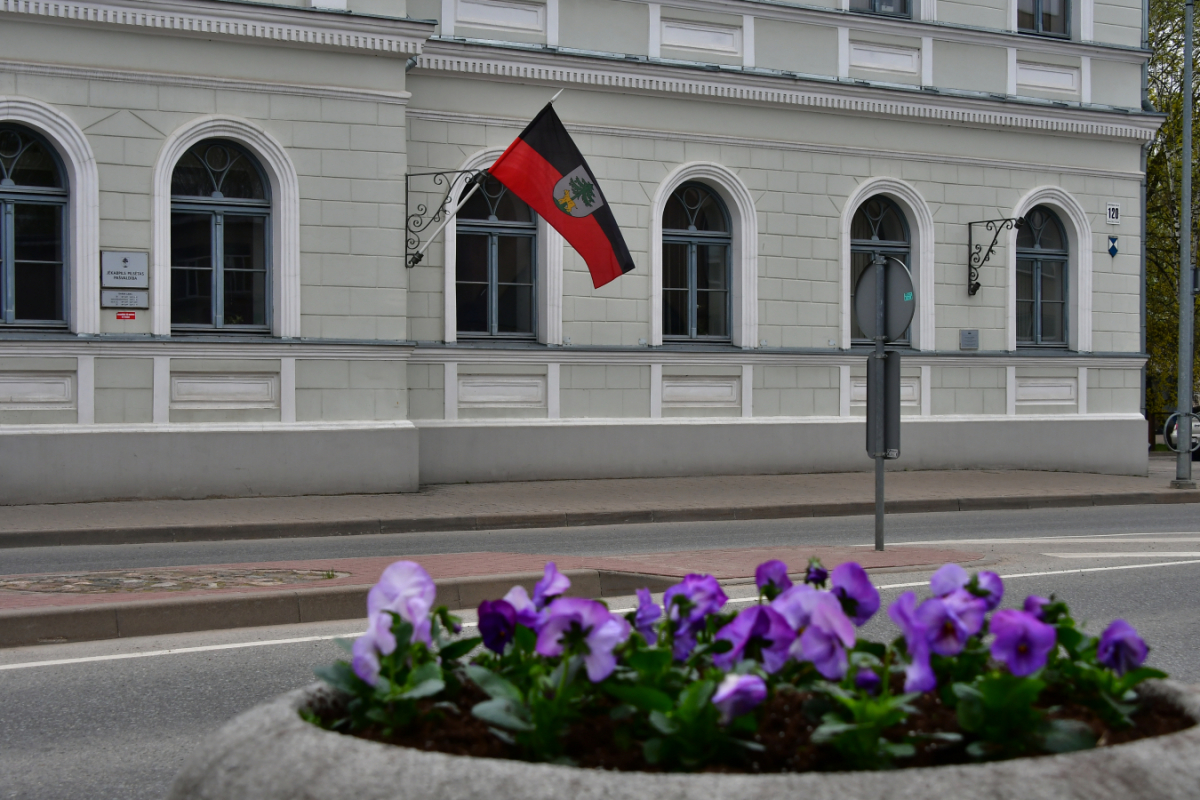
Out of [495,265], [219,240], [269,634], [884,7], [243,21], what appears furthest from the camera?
[884,7]

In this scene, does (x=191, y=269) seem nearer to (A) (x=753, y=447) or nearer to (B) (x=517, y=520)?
(B) (x=517, y=520)

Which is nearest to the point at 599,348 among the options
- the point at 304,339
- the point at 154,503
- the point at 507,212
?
the point at 507,212

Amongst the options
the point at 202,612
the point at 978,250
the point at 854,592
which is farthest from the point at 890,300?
the point at 978,250

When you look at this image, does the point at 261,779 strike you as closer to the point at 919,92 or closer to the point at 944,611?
the point at 944,611

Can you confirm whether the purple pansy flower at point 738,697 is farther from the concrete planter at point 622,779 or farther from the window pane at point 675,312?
the window pane at point 675,312

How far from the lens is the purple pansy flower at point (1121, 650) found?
226cm

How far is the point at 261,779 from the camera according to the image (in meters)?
1.97

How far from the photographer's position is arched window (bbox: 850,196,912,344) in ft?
66.8

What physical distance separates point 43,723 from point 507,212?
44.2ft

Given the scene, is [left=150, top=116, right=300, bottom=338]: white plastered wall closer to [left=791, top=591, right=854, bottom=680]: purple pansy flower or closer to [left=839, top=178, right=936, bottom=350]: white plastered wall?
[left=839, top=178, right=936, bottom=350]: white plastered wall

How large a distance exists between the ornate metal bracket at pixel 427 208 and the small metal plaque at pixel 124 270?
3.23 metres

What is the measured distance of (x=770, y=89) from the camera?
751 inches

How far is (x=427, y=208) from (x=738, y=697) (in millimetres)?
15412

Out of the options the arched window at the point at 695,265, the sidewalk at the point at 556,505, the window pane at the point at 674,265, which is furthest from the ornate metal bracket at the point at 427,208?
the arched window at the point at 695,265
